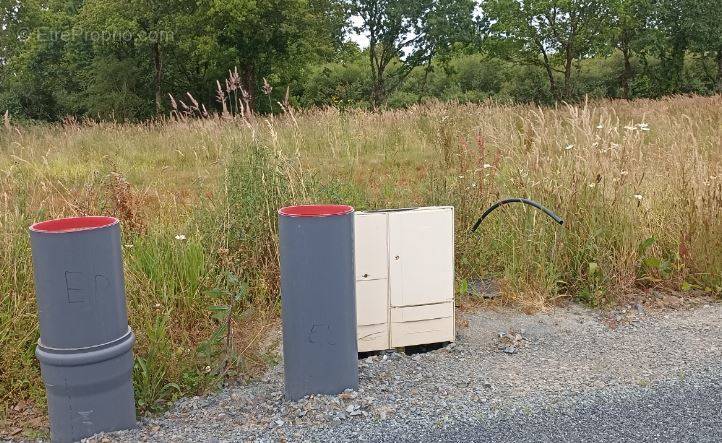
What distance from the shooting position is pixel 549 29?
29.6 meters

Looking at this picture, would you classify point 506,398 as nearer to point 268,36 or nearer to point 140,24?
point 268,36

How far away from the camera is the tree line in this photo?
29297 mm

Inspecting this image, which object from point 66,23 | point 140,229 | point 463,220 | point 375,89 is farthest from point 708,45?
point 66,23

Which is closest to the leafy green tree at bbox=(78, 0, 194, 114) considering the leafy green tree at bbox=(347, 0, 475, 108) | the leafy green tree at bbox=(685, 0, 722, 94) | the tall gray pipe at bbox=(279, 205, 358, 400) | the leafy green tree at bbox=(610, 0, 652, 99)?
the leafy green tree at bbox=(347, 0, 475, 108)

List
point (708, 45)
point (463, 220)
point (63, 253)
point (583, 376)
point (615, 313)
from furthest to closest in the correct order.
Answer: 1. point (708, 45)
2. point (463, 220)
3. point (615, 313)
4. point (583, 376)
5. point (63, 253)

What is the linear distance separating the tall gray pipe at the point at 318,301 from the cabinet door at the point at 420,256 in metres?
0.63

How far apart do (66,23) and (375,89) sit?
19.8 m

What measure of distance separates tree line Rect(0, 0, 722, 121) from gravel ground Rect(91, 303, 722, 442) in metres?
22.3

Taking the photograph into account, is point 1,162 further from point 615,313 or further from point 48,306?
point 615,313

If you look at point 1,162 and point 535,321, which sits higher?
point 1,162

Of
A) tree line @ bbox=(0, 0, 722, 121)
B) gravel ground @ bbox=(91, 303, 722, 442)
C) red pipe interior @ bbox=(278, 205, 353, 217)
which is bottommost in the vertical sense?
gravel ground @ bbox=(91, 303, 722, 442)

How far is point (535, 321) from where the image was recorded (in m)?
4.46

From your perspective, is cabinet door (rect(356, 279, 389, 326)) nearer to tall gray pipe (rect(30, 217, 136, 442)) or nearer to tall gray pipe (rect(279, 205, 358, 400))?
tall gray pipe (rect(279, 205, 358, 400))

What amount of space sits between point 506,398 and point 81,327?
83.4 inches
